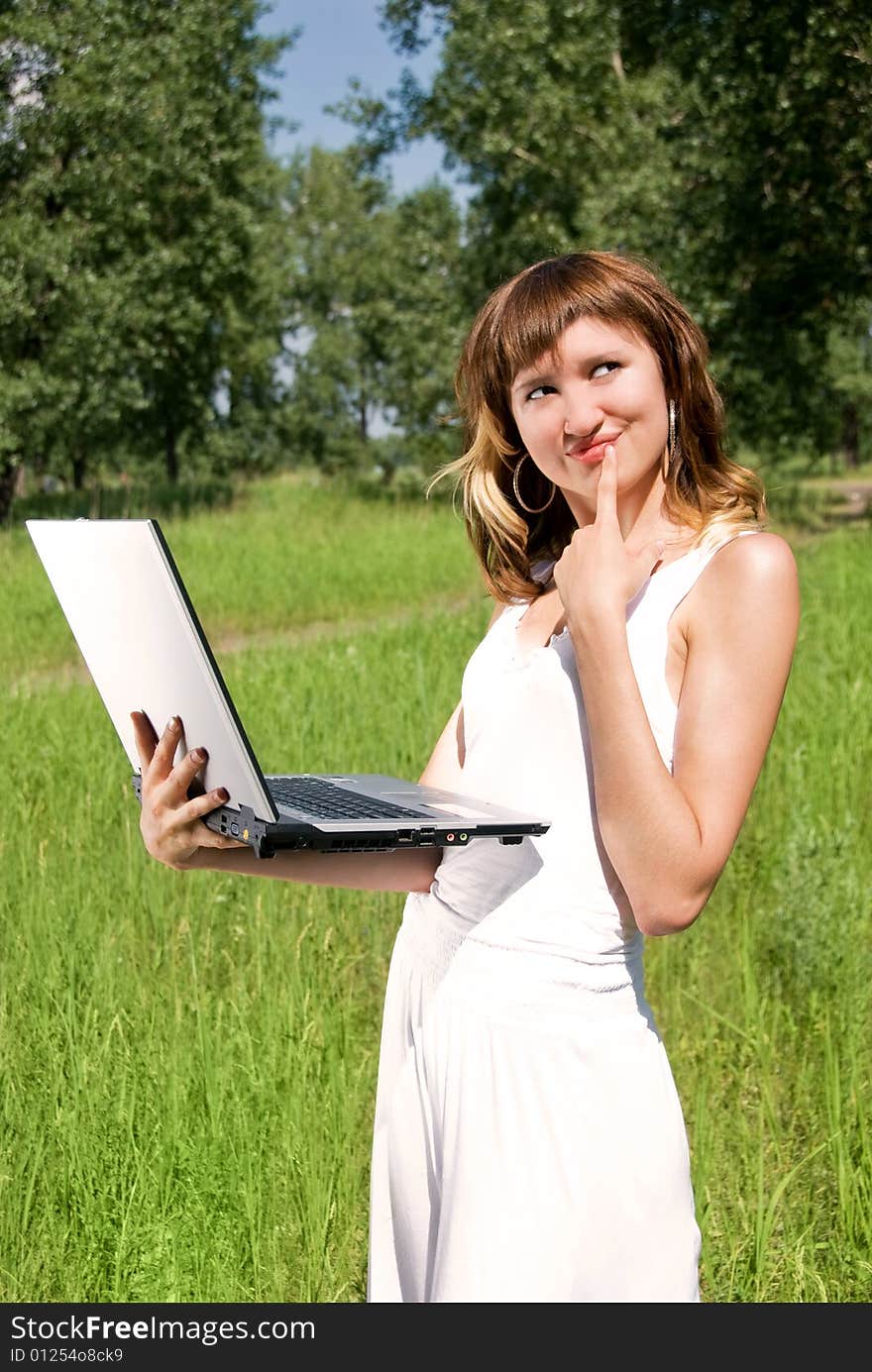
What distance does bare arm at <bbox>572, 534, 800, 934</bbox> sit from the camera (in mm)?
1331

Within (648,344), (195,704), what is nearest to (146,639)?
(195,704)

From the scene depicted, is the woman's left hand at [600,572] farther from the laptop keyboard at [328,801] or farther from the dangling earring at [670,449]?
the laptop keyboard at [328,801]

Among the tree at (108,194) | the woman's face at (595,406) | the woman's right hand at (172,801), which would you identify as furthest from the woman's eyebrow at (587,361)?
the tree at (108,194)

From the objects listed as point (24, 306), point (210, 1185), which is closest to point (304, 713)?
point (210, 1185)

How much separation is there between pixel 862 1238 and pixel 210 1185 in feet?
4.37

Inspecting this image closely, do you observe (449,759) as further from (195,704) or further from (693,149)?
(693,149)

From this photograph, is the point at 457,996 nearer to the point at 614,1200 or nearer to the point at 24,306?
the point at 614,1200

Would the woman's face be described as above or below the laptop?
above

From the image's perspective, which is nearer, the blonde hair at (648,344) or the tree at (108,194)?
the blonde hair at (648,344)

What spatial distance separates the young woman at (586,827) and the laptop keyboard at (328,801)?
0.27 ft

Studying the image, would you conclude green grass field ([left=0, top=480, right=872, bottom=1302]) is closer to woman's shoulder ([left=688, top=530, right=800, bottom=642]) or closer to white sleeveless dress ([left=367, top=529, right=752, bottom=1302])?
white sleeveless dress ([left=367, top=529, right=752, bottom=1302])

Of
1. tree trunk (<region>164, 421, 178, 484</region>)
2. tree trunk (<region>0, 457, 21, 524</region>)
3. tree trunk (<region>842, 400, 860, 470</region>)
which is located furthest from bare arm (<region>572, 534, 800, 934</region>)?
tree trunk (<region>842, 400, 860, 470</region>)

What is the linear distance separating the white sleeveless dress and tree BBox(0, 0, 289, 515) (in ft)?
58.2

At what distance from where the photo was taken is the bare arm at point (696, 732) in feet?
4.37
